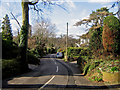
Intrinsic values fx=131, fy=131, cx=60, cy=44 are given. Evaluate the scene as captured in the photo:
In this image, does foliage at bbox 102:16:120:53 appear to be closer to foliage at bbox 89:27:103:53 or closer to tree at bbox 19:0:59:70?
foliage at bbox 89:27:103:53

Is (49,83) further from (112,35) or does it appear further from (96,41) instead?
(96,41)

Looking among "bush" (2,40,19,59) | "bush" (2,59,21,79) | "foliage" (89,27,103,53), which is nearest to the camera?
"bush" (2,59,21,79)

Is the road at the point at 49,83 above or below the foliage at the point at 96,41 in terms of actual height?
below

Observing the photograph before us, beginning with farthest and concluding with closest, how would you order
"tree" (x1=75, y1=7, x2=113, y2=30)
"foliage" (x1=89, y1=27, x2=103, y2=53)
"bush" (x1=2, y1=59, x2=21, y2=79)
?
"tree" (x1=75, y1=7, x2=113, y2=30) → "foliage" (x1=89, y1=27, x2=103, y2=53) → "bush" (x1=2, y1=59, x2=21, y2=79)

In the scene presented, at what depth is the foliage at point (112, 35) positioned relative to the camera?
34.8 feet

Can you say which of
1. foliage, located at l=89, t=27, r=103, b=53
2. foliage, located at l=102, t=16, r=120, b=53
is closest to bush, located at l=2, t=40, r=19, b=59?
foliage, located at l=89, t=27, r=103, b=53

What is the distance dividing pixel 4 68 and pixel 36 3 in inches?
323

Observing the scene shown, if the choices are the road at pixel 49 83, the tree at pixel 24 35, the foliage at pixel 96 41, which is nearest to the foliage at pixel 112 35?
the foliage at pixel 96 41

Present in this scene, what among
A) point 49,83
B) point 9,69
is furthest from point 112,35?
point 9,69

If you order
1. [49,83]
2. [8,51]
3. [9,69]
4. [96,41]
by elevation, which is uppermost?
[96,41]

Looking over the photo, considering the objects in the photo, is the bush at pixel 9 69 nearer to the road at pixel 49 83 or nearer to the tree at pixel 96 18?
the road at pixel 49 83

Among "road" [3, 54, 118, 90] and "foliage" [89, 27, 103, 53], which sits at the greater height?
"foliage" [89, 27, 103, 53]

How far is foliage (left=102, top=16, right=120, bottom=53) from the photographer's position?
1062 cm

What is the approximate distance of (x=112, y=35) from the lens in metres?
10.8
